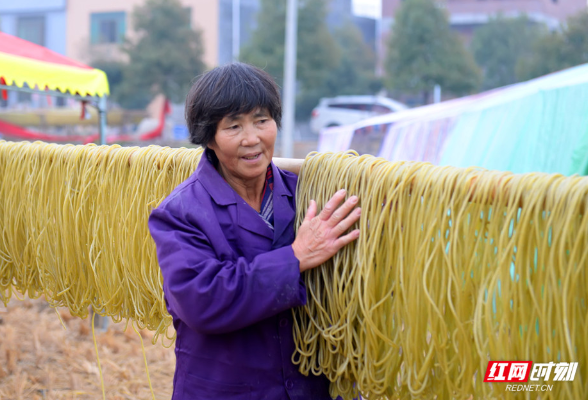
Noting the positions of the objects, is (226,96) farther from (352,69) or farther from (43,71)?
(352,69)

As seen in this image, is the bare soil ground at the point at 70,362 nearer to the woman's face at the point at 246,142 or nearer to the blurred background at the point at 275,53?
the woman's face at the point at 246,142

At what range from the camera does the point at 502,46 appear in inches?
937

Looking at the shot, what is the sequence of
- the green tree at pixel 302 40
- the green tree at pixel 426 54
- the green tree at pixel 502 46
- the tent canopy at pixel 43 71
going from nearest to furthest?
the tent canopy at pixel 43 71, the green tree at pixel 426 54, the green tree at pixel 302 40, the green tree at pixel 502 46

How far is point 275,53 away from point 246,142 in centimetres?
2038

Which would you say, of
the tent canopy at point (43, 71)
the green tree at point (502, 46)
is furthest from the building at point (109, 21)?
the tent canopy at point (43, 71)

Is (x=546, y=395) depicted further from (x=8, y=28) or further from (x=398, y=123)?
(x=8, y=28)

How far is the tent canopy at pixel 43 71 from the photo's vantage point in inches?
140

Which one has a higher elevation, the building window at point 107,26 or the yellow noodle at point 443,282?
the building window at point 107,26

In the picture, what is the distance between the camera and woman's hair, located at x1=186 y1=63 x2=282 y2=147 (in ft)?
4.28

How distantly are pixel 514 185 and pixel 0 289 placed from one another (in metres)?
2.17

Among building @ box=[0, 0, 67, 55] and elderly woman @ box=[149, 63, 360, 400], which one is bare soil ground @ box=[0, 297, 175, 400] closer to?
elderly woman @ box=[149, 63, 360, 400]

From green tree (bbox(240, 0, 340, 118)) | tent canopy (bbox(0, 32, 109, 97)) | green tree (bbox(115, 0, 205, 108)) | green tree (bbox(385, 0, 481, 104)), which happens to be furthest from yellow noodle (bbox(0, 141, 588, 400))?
green tree (bbox(385, 0, 481, 104))

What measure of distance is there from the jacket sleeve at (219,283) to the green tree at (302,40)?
66.3 ft

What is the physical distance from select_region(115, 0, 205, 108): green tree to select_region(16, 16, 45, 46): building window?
26.7 feet
